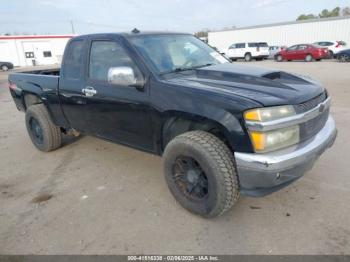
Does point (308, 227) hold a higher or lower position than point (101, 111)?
lower

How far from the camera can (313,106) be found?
2.79 metres

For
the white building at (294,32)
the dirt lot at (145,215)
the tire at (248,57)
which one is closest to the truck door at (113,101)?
the dirt lot at (145,215)

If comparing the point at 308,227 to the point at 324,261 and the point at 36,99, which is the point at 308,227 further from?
the point at 36,99

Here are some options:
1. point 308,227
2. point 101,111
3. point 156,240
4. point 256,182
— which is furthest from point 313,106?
point 101,111

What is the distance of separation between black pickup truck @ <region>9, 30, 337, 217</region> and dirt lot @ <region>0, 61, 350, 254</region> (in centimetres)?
30

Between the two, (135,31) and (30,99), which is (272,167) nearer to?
(135,31)

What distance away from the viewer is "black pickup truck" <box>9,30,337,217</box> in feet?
8.23

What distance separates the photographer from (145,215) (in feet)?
10.3

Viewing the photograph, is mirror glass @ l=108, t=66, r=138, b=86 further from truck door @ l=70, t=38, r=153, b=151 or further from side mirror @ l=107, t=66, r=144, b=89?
truck door @ l=70, t=38, r=153, b=151

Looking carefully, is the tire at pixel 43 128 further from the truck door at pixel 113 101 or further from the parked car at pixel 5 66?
the parked car at pixel 5 66

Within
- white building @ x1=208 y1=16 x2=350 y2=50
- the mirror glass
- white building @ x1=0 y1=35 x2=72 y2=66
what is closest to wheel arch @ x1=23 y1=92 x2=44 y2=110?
the mirror glass

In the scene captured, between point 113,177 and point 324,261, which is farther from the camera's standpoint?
point 113,177

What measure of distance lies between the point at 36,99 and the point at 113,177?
7.21 feet

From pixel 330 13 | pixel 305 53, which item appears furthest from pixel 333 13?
pixel 305 53
